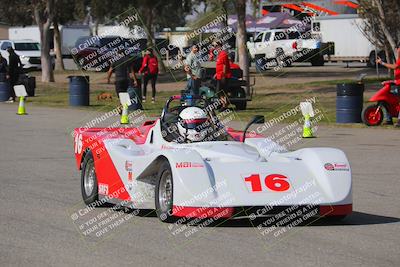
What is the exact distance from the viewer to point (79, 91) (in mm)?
31109

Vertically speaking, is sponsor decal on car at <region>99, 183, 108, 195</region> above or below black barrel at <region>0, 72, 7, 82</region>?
above

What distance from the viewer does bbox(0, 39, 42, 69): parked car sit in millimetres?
56719

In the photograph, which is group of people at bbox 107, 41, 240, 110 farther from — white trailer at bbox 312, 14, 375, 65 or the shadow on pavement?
white trailer at bbox 312, 14, 375, 65

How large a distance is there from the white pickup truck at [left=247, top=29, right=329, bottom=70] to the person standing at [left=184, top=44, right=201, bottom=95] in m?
23.8

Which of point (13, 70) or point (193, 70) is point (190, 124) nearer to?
point (193, 70)

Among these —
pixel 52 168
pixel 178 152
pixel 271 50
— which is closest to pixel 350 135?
pixel 52 168

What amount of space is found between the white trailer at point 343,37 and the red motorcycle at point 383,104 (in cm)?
3065

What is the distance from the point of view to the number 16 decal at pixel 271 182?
9523 millimetres

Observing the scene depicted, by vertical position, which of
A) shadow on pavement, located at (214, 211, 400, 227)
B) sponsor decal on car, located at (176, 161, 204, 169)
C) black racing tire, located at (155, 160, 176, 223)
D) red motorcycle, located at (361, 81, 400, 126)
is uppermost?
sponsor decal on car, located at (176, 161, 204, 169)

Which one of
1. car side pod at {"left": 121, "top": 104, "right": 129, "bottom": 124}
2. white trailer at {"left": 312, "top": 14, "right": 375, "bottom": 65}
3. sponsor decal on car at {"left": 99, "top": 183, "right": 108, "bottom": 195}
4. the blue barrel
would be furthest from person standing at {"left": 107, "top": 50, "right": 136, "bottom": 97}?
white trailer at {"left": 312, "top": 14, "right": 375, "bottom": 65}

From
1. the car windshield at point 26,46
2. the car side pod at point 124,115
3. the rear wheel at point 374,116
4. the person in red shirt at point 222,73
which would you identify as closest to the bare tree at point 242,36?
the person in red shirt at point 222,73

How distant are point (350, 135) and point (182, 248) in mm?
13025

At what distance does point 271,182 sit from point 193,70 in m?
18.4

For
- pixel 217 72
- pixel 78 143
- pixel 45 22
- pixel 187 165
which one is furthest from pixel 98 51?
pixel 187 165
